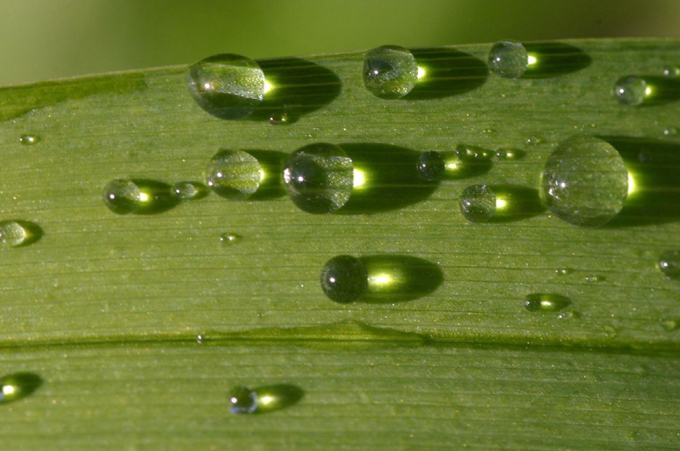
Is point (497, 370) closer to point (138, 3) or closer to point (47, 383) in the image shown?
point (47, 383)

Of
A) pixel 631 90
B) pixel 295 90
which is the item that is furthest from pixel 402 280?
pixel 631 90

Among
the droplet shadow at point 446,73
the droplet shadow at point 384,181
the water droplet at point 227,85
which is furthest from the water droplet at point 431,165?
the water droplet at point 227,85

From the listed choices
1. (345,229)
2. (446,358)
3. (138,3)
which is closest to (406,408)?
(446,358)

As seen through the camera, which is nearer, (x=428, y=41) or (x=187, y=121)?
(x=187, y=121)

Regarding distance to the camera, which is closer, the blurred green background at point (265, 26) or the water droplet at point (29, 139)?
the water droplet at point (29, 139)

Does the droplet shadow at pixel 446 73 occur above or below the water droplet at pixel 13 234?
above

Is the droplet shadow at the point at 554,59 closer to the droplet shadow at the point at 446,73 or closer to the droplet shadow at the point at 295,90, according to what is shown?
the droplet shadow at the point at 446,73

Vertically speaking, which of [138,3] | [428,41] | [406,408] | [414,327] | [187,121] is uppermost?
[138,3]

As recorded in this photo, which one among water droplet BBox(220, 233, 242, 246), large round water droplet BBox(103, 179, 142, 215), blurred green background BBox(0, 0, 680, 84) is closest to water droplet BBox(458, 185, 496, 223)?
water droplet BBox(220, 233, 242, 246)
